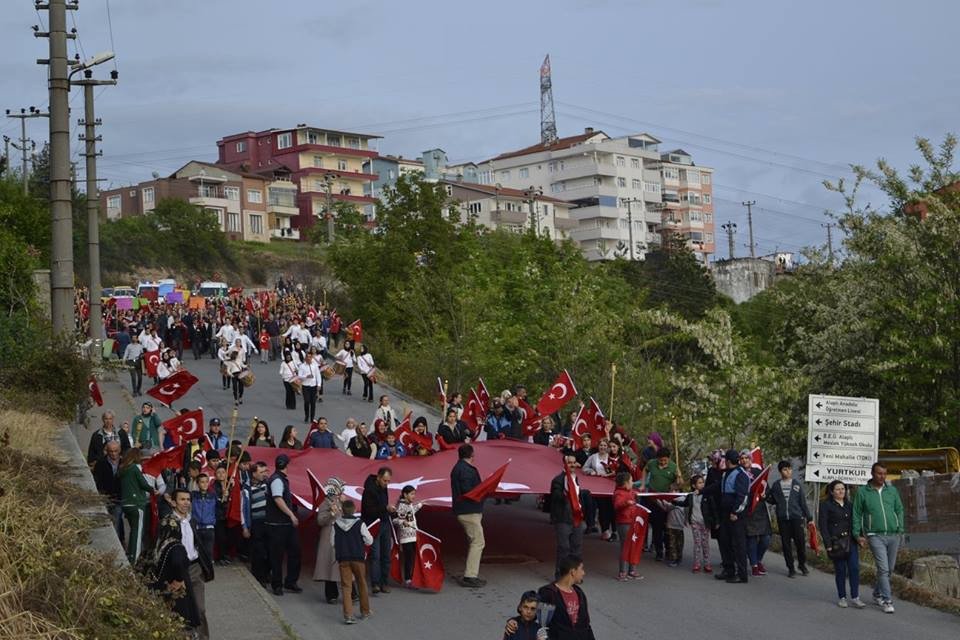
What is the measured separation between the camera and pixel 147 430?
24031 mm

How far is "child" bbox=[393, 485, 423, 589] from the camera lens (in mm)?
17734

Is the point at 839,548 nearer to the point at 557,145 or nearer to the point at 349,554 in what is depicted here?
the point at 349,554

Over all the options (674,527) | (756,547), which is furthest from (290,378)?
(756,547)

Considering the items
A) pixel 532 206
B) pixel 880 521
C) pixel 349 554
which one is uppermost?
pixel 532 206

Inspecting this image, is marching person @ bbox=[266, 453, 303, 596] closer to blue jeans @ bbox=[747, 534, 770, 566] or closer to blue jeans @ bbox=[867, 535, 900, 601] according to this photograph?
blue jeans @ bbox=[747, 534, 770, 566]

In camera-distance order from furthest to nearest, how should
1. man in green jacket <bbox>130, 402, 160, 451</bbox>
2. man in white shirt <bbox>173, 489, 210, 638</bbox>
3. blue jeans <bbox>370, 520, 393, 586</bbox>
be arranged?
man in green jacket <bbox>130, 402, 160, 451</bbox> → blue jeans <bbox>370, 520, 393, 586</bbox> → man in white shirt <bbox>173, 489, 210, 638</bbox>

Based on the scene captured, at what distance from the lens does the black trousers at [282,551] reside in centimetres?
1731

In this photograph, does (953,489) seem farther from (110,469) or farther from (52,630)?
(52,630)

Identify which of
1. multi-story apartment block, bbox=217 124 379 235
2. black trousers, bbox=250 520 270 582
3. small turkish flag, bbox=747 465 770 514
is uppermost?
multi-story apartment block, bbox=217 124 379 235

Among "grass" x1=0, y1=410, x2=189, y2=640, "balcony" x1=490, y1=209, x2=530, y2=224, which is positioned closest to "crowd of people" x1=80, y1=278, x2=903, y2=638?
"grass" x1=0, y1=410, x2=189, y2=640

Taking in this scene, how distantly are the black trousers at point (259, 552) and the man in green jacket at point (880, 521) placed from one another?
7.72 meters

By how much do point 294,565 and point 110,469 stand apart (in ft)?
11.0

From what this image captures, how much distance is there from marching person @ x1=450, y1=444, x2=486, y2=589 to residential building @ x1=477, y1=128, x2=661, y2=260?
118m

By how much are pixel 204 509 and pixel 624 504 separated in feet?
19.2
